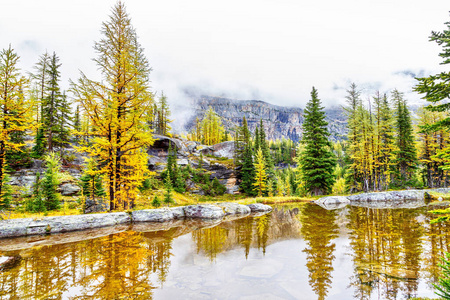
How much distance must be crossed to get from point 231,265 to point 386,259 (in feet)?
14.0

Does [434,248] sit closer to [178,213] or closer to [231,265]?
[231,265]

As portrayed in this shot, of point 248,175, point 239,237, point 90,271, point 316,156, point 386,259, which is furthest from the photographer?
point 248,175

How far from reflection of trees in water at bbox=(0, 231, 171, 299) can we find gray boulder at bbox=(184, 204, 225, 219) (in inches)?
237

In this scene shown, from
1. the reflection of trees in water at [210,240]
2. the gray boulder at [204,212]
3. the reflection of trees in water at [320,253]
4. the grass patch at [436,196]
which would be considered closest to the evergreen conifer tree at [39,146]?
the gray boulder at [204,212]

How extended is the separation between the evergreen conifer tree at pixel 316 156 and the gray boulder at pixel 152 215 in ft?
61.0

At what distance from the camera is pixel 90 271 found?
17.1 ft

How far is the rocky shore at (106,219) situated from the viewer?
366 inches

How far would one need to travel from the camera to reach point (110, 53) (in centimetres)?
1271

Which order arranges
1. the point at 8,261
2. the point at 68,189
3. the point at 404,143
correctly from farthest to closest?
the point at 404,143, the point at 68,189, the point at 8,261

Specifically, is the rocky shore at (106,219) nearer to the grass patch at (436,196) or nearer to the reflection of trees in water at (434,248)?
the reflection of trees in water at (434,248)

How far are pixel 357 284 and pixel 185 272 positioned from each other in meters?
4.07

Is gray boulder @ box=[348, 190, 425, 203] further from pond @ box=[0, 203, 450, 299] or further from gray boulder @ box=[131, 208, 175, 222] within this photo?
gray boulder @ box=[131, 208, 175, 222]

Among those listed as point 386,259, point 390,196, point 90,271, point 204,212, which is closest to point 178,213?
point 204,212

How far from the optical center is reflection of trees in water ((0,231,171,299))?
4.24 metres
